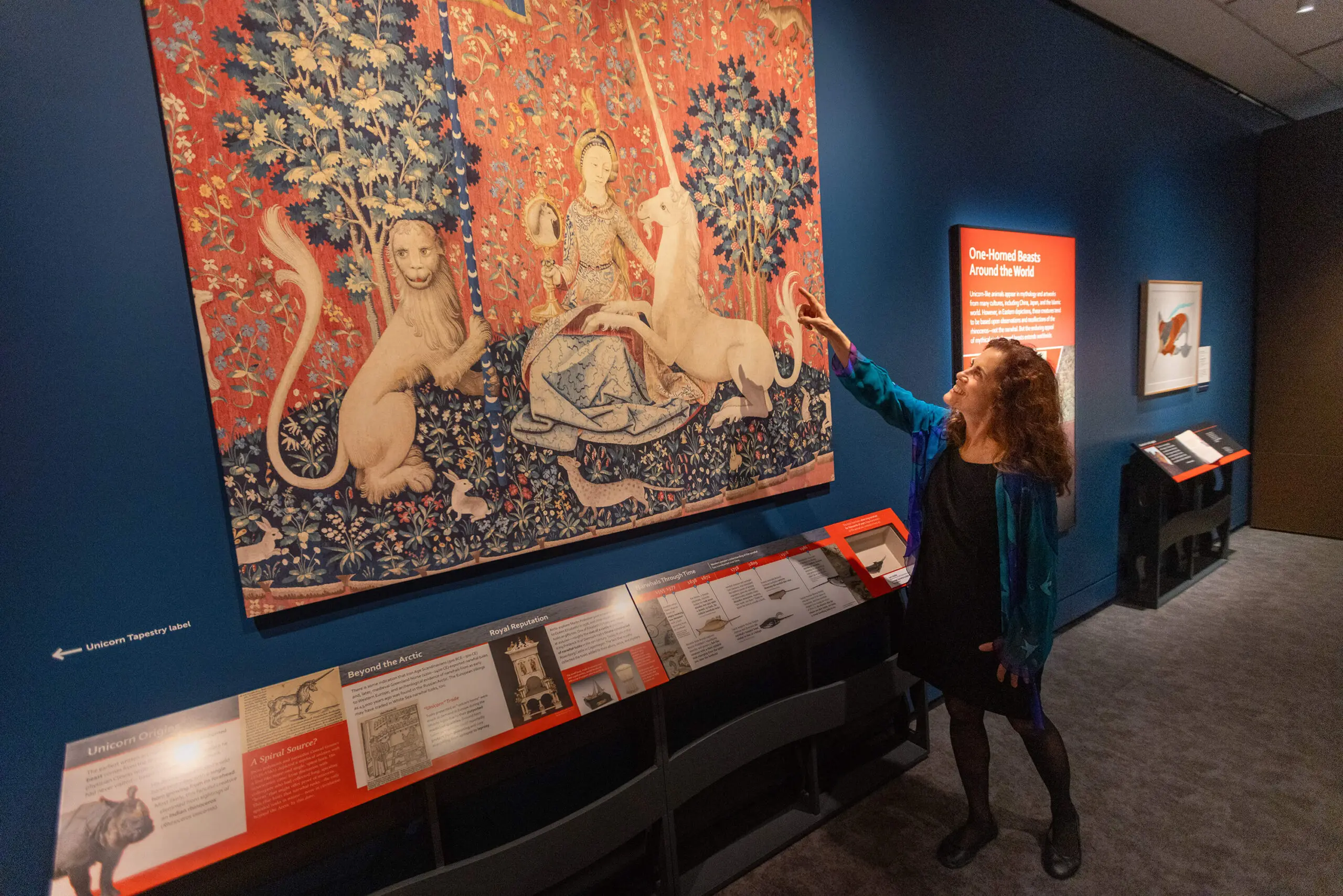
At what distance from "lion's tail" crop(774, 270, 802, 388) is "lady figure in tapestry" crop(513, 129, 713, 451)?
0.55m

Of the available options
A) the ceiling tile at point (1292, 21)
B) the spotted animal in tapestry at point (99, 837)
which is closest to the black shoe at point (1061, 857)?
the spotted animal in tapestry at point (99, 837)

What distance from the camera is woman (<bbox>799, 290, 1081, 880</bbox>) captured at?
5.62ft

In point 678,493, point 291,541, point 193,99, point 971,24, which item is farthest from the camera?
point 971,24

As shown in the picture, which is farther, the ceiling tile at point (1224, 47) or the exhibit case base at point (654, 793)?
the ceiling tile at point (1224, 47)

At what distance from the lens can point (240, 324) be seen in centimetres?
132

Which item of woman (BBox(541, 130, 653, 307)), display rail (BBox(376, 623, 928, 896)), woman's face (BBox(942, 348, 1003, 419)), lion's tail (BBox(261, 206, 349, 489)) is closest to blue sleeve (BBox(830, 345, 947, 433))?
woman's face (BBox(942, 348, 1003, 419))

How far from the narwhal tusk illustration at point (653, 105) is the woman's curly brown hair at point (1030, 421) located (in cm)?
120

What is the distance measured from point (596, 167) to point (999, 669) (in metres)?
1.95

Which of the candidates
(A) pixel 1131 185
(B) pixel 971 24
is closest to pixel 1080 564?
(A) pixel 1131 185

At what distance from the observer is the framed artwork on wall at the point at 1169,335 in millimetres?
3967

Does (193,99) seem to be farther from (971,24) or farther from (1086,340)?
(1086,340)

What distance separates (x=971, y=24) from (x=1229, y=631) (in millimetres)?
3597

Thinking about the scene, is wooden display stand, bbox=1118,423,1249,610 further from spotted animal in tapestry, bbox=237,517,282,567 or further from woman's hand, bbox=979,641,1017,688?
spotted animal in tapestry, bbox=237,517,282,567

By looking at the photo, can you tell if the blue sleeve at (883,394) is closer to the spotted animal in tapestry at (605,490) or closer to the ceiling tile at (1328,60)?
the spotted animal in tapestry at (605,490)
